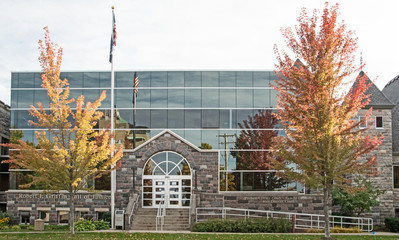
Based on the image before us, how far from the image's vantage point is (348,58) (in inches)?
742

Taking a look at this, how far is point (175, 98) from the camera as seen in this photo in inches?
1318

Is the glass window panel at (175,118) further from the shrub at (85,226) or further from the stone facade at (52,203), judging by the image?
the shrub at (85,226)

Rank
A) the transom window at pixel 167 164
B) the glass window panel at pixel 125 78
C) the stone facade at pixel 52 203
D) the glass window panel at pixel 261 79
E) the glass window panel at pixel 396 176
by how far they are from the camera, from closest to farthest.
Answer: the transom window at pixel 167 164
the stone facade at pixel 52 203
the glass window panel at pixel 396 176
the glass window panel at pixel 261 79
the glass window panel at pixel 125 78

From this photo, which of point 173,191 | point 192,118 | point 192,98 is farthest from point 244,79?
point 173,191

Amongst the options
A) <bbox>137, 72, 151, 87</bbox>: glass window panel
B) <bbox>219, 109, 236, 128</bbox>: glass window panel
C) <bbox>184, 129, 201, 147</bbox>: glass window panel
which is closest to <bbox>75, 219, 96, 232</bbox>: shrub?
<bbox>184, 129, 201, 147</bbox>: glass window panel

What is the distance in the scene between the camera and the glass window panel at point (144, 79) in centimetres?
3359

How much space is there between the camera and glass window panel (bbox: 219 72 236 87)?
110 ft

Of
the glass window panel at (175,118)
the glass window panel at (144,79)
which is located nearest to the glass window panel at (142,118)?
the glass window panel at (175,118)

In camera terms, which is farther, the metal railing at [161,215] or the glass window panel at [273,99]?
the glass window panel at [273,99]

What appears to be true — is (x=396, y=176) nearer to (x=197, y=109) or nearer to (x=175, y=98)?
(x=197, y=109)

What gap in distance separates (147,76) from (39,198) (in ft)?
37.6

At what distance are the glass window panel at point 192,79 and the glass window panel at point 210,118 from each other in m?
2.14

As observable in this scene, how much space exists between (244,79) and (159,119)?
6.98 metres

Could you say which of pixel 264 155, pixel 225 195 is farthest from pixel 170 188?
pixel 264 155
